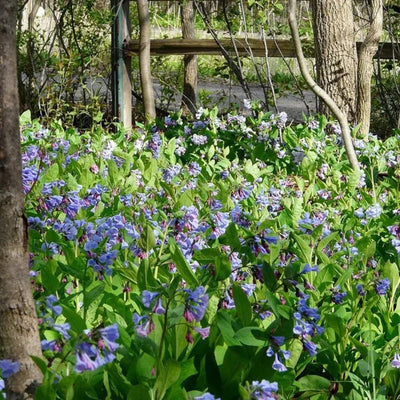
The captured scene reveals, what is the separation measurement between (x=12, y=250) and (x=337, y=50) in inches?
195

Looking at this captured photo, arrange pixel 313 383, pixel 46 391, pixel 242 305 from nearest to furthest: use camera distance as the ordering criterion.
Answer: pixel 46 391
pixel 242 305
pixel 313 383

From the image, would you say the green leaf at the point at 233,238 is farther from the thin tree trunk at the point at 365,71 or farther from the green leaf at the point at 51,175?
the thin tree trunk at the point at 365,71

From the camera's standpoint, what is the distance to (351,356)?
7.66 feet

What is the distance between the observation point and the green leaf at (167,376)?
1748 mm

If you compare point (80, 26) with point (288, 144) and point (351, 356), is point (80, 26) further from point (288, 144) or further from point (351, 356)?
point (351, 356)

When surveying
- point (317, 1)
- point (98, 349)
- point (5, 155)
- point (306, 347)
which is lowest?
point (306, 347)

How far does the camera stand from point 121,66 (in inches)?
284

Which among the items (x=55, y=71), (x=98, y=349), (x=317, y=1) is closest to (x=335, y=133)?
(x=317, y=1)

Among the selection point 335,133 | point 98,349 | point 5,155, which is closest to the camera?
point 98,349

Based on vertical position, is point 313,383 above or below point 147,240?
below

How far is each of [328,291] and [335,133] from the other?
361cm

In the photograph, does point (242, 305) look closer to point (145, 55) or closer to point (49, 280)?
point (49, 280)

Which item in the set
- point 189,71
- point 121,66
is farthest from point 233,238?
point 189,71

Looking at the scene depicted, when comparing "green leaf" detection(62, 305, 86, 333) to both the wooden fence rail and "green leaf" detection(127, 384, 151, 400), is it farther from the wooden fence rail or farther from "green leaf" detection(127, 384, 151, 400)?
the wooden fence rail
